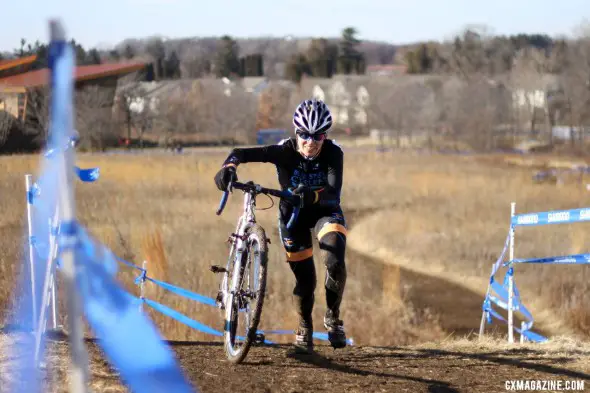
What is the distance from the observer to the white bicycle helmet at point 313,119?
632 centimetres

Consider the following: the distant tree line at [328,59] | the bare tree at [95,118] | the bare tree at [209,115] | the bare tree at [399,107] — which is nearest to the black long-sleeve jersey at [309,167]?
the bare tree at [95,118]

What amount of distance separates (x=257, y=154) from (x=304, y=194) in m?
0.54

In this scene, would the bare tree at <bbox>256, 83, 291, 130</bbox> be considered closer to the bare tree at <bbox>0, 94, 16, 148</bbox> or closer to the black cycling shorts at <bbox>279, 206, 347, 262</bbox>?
the bare tree at <bbox>0, 94, 16, 148</bbox>

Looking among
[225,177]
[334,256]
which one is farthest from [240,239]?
[334,256]

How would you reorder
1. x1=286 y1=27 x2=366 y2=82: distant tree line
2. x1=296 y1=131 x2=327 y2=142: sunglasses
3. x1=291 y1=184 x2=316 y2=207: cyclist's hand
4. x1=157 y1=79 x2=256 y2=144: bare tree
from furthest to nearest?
x1=286 y1=27 x2=366 y2=82: distant tree line
x1=157 y1=79 x2=256 y2=144: bare tree
x1=296 y1=131 x2=327 y2=142: sunglasses
x1=291 y1=184 x2=316 y2=207: cyclist's hand

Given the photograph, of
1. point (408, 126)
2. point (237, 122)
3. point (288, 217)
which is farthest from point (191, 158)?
point (408, 126)

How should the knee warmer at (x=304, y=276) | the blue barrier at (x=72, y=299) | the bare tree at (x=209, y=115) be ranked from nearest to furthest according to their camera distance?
the blue barrier at (x=72, y=299), the knee warmer at (x=304, y=276), the bare tree at (x=209, y=115)

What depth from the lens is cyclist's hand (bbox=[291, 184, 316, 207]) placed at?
6125 mm

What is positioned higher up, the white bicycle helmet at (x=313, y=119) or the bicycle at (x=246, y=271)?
the white bicycle helmet at (x=313, y=119)

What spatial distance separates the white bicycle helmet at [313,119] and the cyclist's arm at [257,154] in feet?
0.81

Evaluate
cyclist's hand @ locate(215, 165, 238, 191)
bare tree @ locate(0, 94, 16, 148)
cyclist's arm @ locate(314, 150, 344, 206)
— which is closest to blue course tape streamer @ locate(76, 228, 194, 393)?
cyclist's hand @ locate(215, 165, 238, 191)

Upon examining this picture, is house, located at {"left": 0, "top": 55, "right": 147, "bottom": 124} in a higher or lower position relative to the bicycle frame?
higher

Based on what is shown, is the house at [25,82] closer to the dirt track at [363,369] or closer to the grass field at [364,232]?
the grass field at [364,232]

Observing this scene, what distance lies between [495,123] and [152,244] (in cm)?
5937
